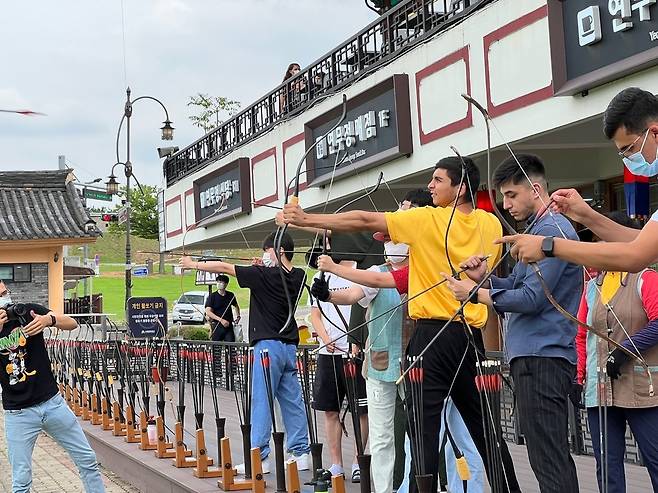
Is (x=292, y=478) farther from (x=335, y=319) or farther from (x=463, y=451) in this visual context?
(x=335, y=319)

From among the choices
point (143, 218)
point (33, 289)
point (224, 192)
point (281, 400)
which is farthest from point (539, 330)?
point (143, 218)

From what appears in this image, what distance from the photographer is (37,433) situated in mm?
6016

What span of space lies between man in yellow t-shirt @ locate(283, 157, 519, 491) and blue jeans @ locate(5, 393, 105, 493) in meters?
2.79

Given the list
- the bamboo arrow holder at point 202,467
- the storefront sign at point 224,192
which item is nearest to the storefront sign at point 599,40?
the bamboo arrow holder at point 202,467

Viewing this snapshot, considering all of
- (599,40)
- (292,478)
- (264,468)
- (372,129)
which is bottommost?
(264,468)

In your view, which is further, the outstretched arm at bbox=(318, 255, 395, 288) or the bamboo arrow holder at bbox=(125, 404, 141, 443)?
the bamboo arrow holder at bbox=(125, 404, 141, 443)

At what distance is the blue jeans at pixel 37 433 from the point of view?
5.95 m

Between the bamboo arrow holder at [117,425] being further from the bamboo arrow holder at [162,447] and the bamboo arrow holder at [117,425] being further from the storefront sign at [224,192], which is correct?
the storefront sign at [224,192]

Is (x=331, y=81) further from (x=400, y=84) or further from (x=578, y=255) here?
(x=578, y=255)

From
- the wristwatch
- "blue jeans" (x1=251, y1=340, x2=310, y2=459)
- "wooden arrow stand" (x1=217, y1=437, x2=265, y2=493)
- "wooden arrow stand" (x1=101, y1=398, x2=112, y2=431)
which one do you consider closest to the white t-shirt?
"blue jeans" (x1=251, y1=340, x2=310, y2=459)

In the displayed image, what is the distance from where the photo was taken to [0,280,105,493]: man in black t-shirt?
596 centimetres

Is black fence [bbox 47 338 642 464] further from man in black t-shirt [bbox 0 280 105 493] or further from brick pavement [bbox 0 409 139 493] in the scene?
man in black t-shirt [bbox 0 280 105 493]

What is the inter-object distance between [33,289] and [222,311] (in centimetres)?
530

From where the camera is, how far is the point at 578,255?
283 cm
